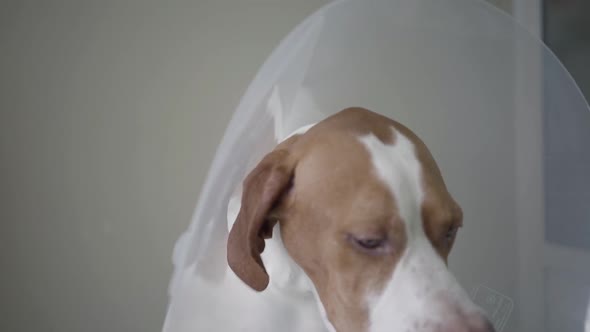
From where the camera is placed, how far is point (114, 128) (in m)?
1.04

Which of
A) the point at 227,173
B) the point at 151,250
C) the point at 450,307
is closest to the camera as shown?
the point at 450,307

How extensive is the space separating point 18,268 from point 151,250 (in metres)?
0.27

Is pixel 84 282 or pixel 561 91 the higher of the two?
pixel 561 91

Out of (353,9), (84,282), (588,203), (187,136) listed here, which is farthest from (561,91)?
(84,282)

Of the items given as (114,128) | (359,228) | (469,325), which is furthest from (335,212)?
(114,128)

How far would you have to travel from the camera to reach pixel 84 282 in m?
1.05

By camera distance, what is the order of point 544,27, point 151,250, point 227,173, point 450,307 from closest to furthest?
point 450,307 < point 227,173 < point 544,27 < point 151,250

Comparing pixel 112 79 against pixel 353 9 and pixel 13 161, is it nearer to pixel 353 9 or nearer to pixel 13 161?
pixel 13 161

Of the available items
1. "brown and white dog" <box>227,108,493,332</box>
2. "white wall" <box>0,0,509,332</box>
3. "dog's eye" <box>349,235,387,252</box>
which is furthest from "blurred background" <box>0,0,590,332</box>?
"dog's eye" <box>349,235,387,252</box>

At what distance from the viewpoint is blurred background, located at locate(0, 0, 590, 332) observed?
0.96 metres

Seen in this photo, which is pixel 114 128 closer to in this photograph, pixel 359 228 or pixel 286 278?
pixel 286 278

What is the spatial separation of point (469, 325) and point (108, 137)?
0.86 meters

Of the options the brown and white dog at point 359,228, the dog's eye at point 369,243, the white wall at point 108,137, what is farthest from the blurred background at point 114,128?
the dog's eye at point 369,243

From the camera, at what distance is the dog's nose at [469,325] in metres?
0.45
